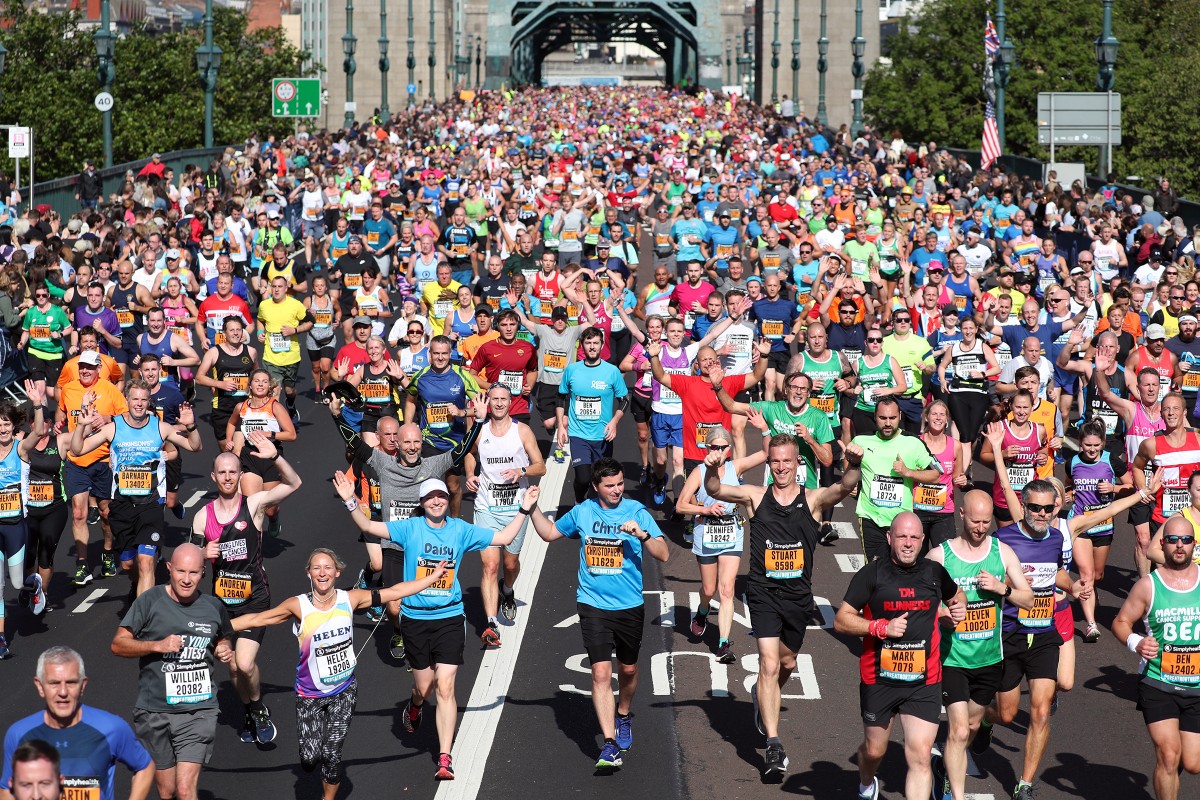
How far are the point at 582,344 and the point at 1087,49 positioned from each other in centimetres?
5707

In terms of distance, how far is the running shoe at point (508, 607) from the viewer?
13.3 meters

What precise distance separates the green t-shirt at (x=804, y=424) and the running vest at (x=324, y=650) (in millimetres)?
4785

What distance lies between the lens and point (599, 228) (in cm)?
2822

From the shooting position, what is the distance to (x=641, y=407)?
689 inches

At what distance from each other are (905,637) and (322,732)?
311 cm

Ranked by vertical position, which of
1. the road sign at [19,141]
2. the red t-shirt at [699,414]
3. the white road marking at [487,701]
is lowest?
the white road marking at [487,701]

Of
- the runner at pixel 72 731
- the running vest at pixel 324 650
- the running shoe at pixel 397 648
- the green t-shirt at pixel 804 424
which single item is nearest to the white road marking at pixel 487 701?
the running shoe at pixel 397 648

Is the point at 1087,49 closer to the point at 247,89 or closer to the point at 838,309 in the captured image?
the point at 247,89

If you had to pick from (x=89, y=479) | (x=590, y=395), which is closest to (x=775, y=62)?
(x=590, y=395)

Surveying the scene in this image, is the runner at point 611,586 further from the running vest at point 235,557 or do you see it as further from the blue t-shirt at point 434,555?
the running vest at point 235,557

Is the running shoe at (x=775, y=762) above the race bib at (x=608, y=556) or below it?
below

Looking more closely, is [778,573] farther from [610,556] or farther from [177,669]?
[177,669]

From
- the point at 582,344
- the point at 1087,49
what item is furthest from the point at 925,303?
the point at 1087,49

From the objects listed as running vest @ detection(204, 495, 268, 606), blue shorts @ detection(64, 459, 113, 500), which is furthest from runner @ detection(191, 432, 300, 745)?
blue shorts @ detection(64, 459, 113, 500)
